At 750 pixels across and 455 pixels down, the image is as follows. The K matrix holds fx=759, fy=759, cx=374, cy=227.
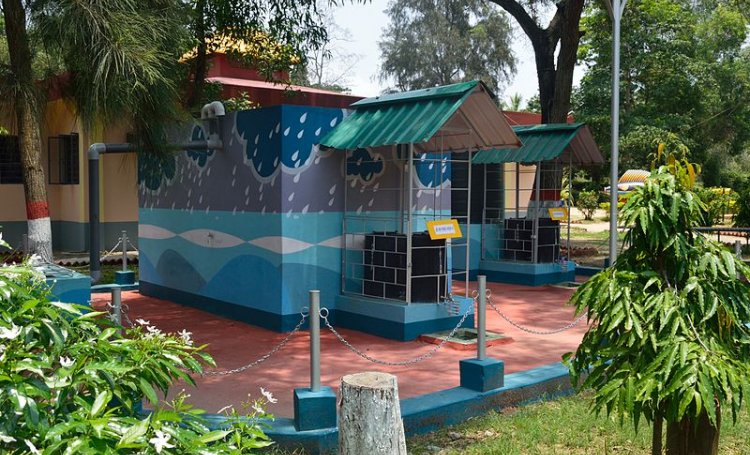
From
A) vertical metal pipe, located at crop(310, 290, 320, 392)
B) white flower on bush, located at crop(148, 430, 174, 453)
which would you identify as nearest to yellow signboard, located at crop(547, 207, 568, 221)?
vertical metal pipe, located at crop(310, 290, 320, 392)

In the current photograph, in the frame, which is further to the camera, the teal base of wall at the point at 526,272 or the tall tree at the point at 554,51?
the tall tree at the point at 554,51

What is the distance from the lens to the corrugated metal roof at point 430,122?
8.02 meters

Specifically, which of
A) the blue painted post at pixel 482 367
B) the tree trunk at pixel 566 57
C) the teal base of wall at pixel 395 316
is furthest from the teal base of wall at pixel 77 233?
the blue painted post at pixel 482 367

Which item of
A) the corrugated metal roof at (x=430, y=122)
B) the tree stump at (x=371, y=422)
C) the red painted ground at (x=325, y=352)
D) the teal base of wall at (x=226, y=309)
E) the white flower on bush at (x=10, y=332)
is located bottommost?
the red painted ground at (x=325, y=352)

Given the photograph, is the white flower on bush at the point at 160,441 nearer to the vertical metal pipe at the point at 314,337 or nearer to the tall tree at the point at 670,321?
the tall tree at the point at 670,321

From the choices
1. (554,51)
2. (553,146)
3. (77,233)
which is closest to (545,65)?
(554,51)

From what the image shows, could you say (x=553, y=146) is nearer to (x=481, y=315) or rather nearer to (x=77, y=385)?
(x=481, y=315)

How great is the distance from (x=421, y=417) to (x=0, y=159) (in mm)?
16615

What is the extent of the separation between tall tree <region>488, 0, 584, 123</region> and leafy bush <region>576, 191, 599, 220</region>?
1773 cm

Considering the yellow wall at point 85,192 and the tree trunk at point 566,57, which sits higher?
the tree trunk at point 566,57

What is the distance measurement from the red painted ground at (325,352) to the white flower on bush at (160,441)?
136 inches

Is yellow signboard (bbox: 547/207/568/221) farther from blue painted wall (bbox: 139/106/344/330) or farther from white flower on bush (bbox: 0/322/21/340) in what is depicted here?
white flower on bush (bbox: 0/322/21/340)

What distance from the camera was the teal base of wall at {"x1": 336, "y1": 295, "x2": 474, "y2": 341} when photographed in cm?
845

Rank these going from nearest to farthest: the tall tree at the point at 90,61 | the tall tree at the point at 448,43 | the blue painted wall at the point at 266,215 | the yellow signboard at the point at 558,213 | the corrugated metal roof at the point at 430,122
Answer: the tall tree at the point at 90,61 → the corrugated metal roof at the point at 430,122 → the blue painted wall at the point at 266,215 → the yellow signboard at the point at 558,213 → the tall tree at the point at 448,43
